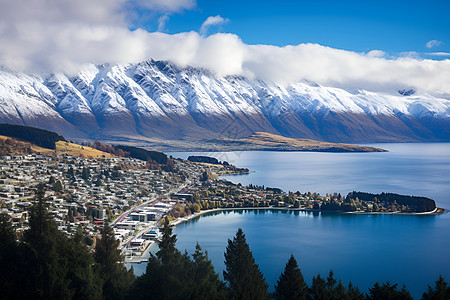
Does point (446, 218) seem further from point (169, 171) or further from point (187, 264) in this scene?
point (169, 171)

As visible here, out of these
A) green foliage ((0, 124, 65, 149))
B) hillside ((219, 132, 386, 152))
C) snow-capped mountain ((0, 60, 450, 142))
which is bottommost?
green foliage ((0, 124, 65, 149))

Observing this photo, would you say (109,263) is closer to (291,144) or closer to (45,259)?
(45,259)

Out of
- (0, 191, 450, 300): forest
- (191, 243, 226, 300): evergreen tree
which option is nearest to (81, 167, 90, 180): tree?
(191, 243, 226, 300): evergreen tree

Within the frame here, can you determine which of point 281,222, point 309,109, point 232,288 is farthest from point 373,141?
point 232,288

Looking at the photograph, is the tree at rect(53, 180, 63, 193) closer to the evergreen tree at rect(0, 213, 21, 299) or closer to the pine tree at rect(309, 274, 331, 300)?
the evergreen tree at rect(0, 213, 21, 299)

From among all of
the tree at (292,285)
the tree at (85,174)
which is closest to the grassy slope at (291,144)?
the tree at (85,174)

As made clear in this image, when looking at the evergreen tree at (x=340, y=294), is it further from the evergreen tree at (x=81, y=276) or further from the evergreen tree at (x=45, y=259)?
the evergreen tree at (x=45, y=259)
